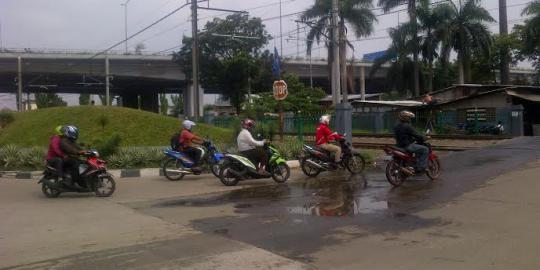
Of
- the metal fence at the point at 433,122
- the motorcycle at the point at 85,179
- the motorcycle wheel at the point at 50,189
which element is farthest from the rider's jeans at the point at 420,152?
the metal fence at the point at 433,122

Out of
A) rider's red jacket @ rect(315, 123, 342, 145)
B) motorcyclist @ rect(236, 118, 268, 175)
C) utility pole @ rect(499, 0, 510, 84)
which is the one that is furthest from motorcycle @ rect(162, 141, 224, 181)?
utility pole @ rect(499, 0, 510, 84)

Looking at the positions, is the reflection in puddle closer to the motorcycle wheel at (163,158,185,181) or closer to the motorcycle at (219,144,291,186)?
the motorcycle at (219,144,291,186)

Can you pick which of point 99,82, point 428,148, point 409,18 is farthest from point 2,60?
point 428,148

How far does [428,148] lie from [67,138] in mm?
7477

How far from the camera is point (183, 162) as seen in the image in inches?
568

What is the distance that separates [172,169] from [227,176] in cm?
205

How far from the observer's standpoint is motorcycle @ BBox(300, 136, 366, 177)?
14281 millimetres

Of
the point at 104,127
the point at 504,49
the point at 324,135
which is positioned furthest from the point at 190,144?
the point at 504,49

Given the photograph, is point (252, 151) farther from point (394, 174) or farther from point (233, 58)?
point (233, 58)

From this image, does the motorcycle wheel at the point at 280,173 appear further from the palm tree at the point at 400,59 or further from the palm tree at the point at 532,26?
the palm tree at the point at 400,59

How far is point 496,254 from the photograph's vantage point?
20.7 ft

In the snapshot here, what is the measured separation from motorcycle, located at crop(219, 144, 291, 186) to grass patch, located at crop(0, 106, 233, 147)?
23.5 ft

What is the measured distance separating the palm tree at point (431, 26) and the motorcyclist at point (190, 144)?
35.8m

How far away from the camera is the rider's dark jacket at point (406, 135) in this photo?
12250 mm
